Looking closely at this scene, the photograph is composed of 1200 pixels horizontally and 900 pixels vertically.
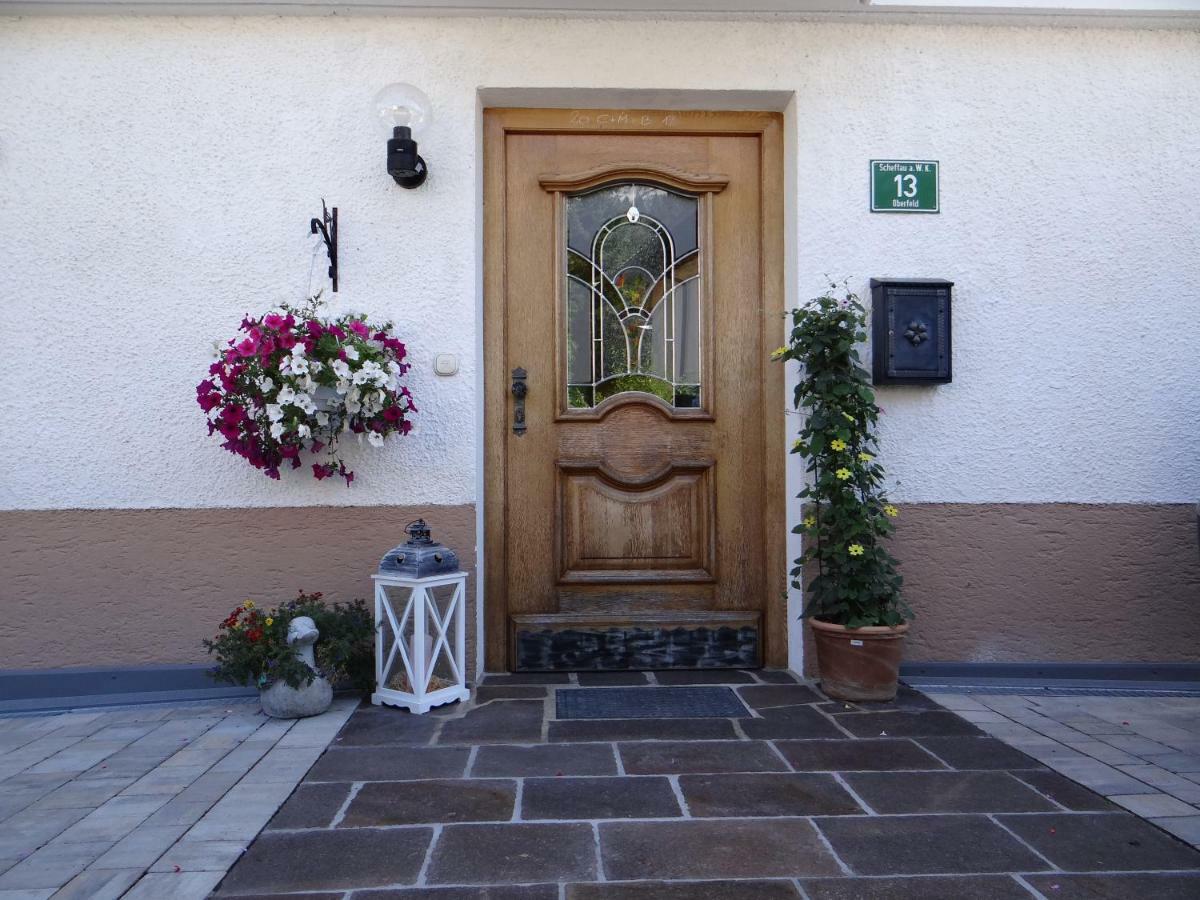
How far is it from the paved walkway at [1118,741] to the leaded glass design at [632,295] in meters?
1.67

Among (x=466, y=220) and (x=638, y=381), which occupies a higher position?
(x=466, y=220)

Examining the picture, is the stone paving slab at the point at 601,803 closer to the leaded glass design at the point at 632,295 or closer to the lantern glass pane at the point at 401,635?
the lantern glass pane at the point at 401,635

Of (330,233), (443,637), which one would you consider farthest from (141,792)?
(330,233)

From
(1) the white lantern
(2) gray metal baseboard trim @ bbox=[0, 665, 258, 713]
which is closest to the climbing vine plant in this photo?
(1) the white lantern

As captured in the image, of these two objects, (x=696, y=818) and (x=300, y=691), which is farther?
(x=300, y=691)

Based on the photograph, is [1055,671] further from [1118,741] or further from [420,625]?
[420,625]

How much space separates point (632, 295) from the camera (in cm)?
387

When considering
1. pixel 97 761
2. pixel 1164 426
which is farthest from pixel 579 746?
pixel 1164 426

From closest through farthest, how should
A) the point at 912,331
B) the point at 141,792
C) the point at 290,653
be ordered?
the point at 141,792 → the point at 290,653 → the point at 912,331

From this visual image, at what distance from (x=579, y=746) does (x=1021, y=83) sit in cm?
315

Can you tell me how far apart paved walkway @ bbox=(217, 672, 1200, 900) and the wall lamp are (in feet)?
6.61

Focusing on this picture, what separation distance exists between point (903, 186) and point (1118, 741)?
220 cm

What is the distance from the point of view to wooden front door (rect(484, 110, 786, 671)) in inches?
149

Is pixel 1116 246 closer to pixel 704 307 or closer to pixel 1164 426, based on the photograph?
pixel 1164 426
